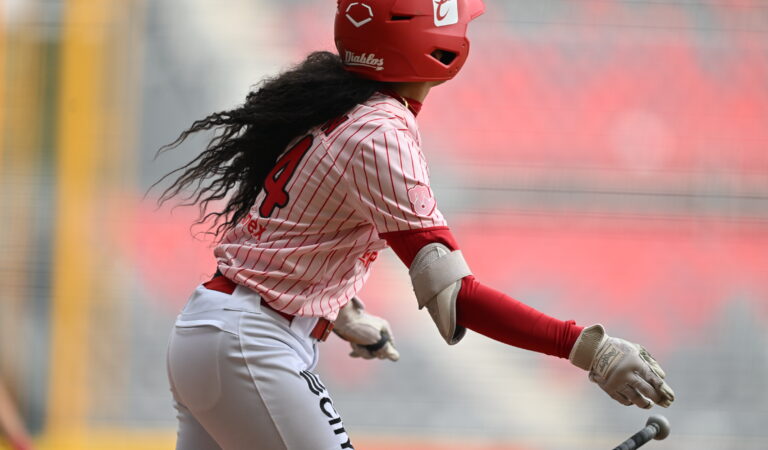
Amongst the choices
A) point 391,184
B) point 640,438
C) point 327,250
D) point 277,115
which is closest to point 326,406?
point 327,250

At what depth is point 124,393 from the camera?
4129 millimetres

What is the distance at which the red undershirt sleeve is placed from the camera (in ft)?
5.60

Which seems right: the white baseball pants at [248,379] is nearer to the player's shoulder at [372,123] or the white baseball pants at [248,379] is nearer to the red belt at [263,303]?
the red belt at [263,303]

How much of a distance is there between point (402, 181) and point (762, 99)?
295 centimetres

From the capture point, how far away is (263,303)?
6.19 feet

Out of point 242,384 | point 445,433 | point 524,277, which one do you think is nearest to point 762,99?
point 524,277

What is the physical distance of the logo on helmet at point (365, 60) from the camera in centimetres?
197

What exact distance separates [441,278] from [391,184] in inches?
7.1

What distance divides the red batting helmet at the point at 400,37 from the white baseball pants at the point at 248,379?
1.65 feet

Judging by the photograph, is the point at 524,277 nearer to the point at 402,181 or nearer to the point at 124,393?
the point at 124,393

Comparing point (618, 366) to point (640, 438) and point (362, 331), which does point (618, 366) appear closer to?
point (640, 438)

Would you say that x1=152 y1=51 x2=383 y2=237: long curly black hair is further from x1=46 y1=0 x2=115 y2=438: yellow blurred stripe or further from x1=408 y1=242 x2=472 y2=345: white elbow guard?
x1=46 y1=0 x2=115 y2=438: yellow blurred stripe

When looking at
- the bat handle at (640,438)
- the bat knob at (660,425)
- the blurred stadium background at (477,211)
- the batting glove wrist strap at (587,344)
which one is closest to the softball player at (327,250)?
the batting glove wrist strap at (587,344)

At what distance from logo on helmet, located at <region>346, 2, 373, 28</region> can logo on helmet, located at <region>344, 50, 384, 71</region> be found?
0.06 meters
